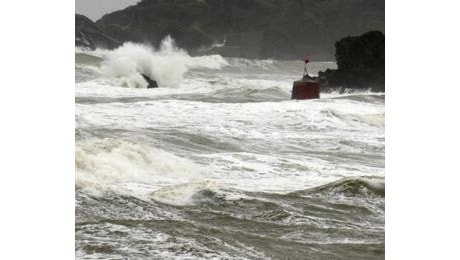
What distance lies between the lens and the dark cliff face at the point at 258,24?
17.6 ft

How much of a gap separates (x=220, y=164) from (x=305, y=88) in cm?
191

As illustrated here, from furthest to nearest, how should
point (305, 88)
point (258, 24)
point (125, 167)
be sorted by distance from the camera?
1. point (305, 88)
2. point (258, 24)
3. point (125, 167)

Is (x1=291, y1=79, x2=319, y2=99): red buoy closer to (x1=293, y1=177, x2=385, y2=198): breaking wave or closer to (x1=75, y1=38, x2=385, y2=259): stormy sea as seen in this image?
(x1=75, y1=38, x2=385, y2=259): stormy sea

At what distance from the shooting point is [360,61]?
5824 mm

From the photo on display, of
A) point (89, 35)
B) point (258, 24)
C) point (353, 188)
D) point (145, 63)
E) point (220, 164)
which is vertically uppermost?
point (258, 24)

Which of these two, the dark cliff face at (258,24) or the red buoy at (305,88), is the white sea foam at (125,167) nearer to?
the dark cliff face at (258,24)

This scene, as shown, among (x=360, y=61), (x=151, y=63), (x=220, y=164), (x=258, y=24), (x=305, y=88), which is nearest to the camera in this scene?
(x=220, y=164)

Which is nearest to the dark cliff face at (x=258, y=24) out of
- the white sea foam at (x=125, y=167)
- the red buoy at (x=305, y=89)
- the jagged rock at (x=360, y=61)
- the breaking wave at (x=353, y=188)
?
the jagged rock at (x=360, y=61)

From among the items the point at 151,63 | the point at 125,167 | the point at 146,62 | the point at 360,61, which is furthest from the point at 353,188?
the point at 151,63

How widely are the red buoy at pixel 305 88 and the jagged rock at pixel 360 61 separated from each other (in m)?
0.10

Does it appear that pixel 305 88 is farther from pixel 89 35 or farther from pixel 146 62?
pixel 89 35

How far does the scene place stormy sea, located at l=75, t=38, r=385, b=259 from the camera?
159 inches
